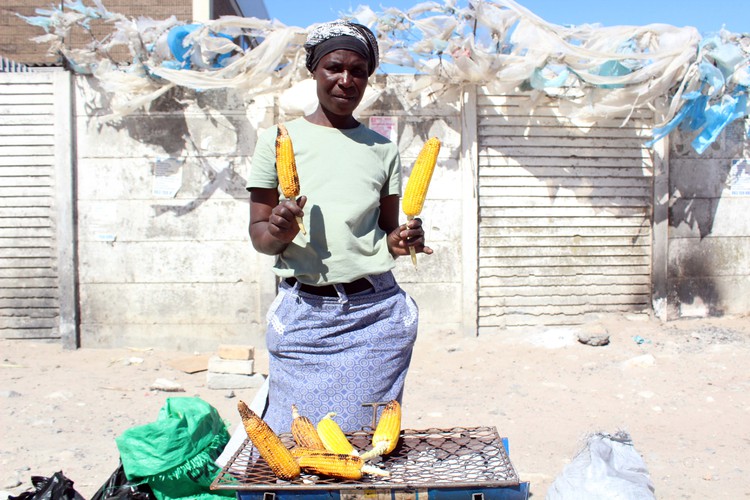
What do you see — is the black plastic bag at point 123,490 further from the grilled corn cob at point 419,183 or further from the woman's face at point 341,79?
the woman's face at point 341,79

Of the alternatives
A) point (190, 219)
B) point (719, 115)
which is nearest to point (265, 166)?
point (190, 219)

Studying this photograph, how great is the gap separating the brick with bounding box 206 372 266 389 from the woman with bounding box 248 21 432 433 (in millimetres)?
3126

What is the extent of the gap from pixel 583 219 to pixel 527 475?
3595 millimetres

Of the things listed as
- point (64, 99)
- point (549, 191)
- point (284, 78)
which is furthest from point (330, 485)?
point (64, 99)

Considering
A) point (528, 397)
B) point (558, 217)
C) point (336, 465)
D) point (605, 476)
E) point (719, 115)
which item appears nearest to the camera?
point (336, 465)

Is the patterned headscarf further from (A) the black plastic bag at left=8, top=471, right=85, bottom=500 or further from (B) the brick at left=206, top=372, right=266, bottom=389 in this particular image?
(B) the brick at left=206, top=372, right=266, bottom=389

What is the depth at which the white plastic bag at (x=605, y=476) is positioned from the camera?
7.57ft

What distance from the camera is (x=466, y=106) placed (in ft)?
20.3

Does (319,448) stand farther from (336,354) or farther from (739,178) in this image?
(739,178)

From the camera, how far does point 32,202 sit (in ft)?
20.4

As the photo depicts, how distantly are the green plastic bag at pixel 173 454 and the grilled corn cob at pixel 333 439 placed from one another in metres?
0.85

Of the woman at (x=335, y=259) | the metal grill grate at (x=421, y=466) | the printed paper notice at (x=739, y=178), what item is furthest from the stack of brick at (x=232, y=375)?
the printed paper notice at (x=739, y=178)

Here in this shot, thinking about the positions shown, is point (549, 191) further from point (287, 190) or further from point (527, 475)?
point (287, 190)

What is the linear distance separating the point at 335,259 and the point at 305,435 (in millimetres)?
574
